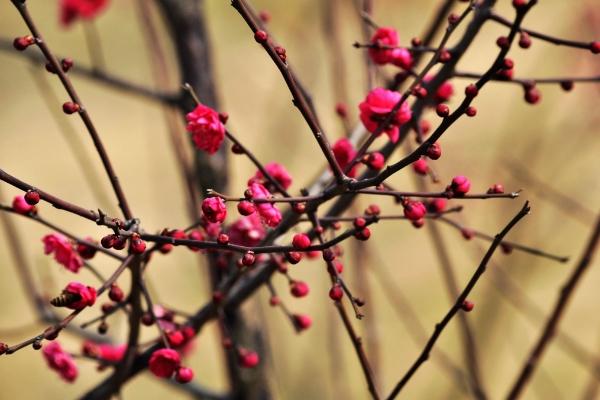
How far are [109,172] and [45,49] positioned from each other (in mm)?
132

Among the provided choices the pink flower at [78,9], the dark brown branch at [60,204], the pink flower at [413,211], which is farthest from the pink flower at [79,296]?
the pink flower at [78,9]

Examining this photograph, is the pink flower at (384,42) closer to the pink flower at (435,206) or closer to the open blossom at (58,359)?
the pink flower at (435,206)

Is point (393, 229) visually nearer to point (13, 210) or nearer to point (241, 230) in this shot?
point (241, 230)

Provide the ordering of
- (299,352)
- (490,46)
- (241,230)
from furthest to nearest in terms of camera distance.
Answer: (490,46) < (299,352) < (241,230)

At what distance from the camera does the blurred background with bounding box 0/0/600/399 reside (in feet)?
6.64

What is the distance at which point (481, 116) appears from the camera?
249 cm

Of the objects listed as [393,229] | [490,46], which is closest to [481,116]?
[490,46]

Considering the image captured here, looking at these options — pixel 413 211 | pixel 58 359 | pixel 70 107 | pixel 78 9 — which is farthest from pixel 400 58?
pixel 78 9

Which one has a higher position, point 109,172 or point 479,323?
point 479,323

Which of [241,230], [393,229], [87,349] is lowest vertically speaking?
[87,349]

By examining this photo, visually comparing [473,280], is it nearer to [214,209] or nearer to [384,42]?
[214,209]

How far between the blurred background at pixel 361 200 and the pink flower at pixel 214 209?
3.79ft

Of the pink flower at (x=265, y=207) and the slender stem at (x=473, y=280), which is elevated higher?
the pink flower at (x=265, y=207)

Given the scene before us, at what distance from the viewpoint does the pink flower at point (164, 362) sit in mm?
763
